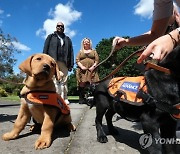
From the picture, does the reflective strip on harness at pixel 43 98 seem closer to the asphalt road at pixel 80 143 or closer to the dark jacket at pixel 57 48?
the asphalt road at pixel 80 143

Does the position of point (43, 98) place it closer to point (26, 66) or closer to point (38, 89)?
point (38, 89)

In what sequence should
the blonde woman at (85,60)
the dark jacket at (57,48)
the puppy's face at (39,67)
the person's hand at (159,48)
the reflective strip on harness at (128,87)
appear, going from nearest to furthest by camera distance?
the person's hand at (159,48) < the reflective strip on harness at (128,87) < the puppy's face at (39,67) < the dark jacket at (57,48) < the blonde woman at (85,60)

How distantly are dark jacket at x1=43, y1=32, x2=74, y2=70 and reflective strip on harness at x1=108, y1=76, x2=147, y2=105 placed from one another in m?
4.49

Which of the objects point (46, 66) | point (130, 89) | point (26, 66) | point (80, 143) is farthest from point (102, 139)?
point (26, 66)

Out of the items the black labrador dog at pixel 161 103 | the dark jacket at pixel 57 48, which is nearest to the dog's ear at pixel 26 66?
the black labrador dog at pixel 161 103

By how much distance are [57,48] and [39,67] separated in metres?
4.26

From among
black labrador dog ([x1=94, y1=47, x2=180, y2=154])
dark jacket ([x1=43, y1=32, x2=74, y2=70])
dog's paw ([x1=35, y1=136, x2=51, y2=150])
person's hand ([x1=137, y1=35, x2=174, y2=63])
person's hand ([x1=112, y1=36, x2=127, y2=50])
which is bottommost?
dog's paw ([x1=35, y1=136, x2=51, y2=150])

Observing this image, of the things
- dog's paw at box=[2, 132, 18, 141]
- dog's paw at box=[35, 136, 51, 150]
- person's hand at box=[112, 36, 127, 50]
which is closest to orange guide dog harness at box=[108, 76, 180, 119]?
person's hand at box=[112, 36, 127, 50]

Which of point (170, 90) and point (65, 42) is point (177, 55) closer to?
point (170, 90)

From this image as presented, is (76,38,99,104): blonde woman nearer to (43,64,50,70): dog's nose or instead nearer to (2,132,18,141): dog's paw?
(43,64,50,70): dog's nose

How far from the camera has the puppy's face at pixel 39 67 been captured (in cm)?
361

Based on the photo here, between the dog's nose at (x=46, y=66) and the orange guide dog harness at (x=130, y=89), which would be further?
the dog's nose at (x=46, y=66)

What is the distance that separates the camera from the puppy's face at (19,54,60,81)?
361cm

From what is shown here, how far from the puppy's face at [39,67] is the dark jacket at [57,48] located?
155 inches
